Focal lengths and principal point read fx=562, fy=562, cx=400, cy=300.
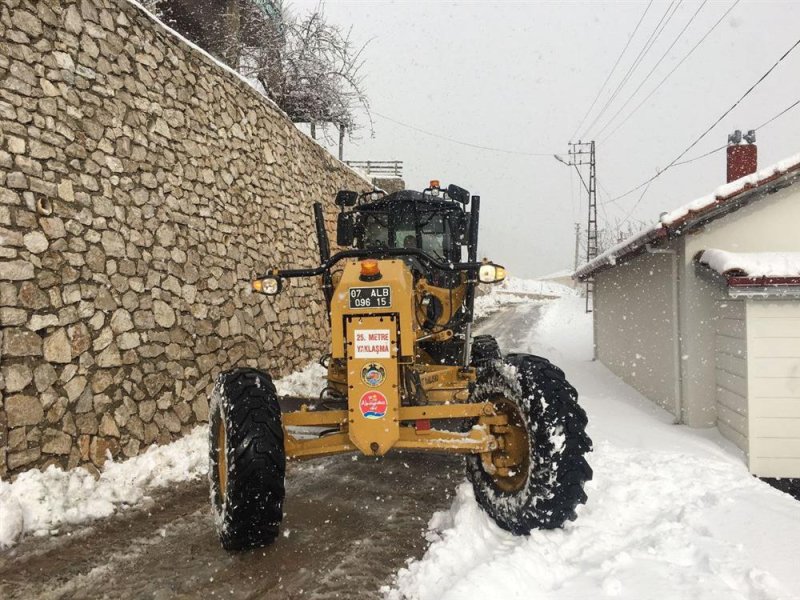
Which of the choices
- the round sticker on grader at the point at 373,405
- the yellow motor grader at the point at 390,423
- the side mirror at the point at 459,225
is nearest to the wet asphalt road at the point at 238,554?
the yellow motor grader at the point at 390,423

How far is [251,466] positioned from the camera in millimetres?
3211

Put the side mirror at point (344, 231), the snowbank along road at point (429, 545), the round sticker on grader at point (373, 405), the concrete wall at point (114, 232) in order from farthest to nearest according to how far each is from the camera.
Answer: the side mirror at point (344, 231), the concrete wall at point (114, 232), the round sticker on grader at point (373, 405), the snowbank along road at point (429, 545)

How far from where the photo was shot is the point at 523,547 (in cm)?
337

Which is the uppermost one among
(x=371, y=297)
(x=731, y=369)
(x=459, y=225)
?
(x=459, y=225)

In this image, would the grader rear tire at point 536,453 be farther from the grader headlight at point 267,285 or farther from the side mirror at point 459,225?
the side mirror at point 459,225

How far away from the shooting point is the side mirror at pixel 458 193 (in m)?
5.54

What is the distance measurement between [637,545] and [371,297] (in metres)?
2.24

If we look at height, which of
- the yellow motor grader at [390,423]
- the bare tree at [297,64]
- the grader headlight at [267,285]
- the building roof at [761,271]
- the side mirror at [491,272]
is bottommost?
the yellow motor grader at [390,423]

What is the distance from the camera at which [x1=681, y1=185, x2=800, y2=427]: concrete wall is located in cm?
730

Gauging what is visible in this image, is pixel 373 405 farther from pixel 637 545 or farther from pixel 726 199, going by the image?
pixel 726 199

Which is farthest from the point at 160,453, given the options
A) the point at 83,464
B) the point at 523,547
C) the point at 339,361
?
the point at 523,547

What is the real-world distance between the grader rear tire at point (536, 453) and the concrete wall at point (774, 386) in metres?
4.11

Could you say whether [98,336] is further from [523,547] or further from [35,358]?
[523,547]

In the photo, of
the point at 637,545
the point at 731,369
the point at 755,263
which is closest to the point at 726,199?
the point at 755,263
